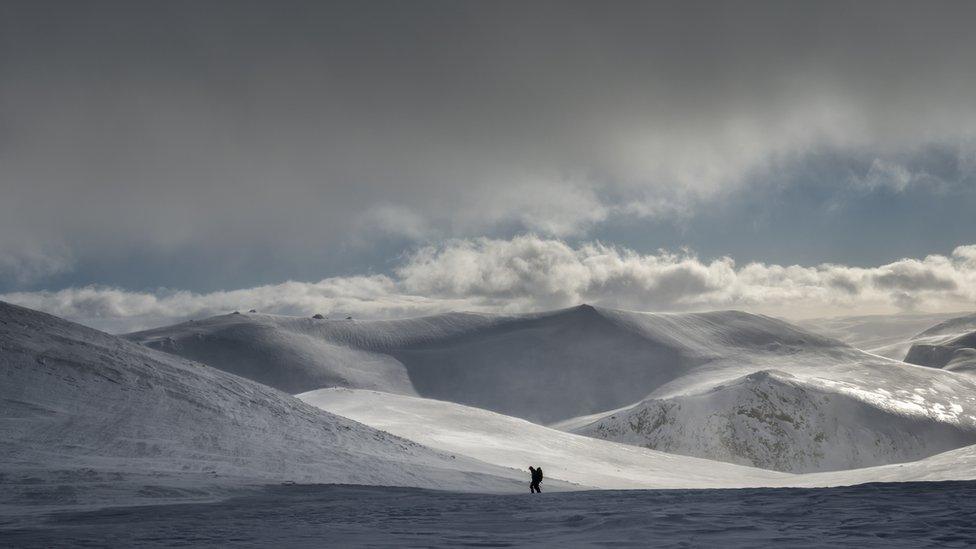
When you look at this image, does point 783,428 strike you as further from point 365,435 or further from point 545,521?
point 545,521

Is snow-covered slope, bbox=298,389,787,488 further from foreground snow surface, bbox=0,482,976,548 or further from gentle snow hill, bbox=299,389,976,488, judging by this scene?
foreground snow surface, bbox=0,482,976,548

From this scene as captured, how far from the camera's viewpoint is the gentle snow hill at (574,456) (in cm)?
4097

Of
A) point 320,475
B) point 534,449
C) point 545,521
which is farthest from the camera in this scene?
point 534,449

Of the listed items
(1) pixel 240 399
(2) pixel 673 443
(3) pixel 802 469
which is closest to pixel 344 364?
(2) pixel 673 443

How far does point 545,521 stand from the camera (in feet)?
47.6

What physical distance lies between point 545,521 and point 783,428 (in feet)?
383

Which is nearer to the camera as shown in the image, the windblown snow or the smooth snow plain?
the smooth snow plain

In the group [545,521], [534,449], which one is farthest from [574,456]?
[545,521]

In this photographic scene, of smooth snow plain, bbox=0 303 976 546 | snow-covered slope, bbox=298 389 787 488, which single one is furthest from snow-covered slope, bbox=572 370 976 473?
smooth snow plain, bbox=0 303 976 546

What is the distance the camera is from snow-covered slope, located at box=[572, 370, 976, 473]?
380 feet

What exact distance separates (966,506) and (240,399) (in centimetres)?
2737

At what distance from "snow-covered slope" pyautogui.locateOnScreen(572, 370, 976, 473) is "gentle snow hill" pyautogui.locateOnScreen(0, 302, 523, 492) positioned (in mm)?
91283

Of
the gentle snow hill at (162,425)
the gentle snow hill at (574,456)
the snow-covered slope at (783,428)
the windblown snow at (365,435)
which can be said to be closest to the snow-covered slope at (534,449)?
the gentle snow hill at (574,456)

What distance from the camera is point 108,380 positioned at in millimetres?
29703
